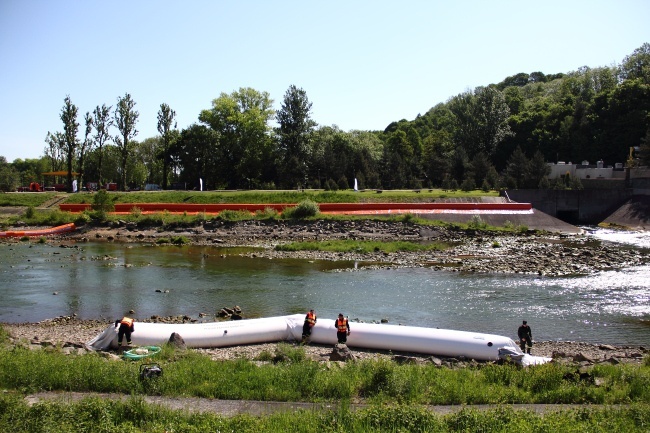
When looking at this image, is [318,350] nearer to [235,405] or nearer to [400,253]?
[235,405]

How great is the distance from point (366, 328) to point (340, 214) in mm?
36089

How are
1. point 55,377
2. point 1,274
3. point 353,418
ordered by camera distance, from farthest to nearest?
point 1,274 → point 55,377 → point 353,418

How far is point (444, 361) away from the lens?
1672cm

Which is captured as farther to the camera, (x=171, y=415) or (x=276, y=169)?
(x=276, y=169)

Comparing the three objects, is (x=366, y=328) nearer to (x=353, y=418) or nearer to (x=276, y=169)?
(x=353, y=418)

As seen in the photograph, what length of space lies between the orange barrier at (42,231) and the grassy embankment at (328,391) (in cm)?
3808

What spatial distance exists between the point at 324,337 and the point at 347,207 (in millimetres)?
38290

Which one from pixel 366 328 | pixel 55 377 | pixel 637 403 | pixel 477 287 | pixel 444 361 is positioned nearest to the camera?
pixel 637 403

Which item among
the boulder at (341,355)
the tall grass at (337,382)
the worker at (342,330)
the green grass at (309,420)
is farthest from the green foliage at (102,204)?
the green grass at (309,420)

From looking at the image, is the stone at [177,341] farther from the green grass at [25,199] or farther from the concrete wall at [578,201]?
the green grass at [25,199]

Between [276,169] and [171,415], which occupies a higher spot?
[276,169]

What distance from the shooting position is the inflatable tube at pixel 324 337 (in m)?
17.4

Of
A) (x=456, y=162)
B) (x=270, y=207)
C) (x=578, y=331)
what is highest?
(x=456, y=162)

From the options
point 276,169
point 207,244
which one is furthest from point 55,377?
point 276,169
